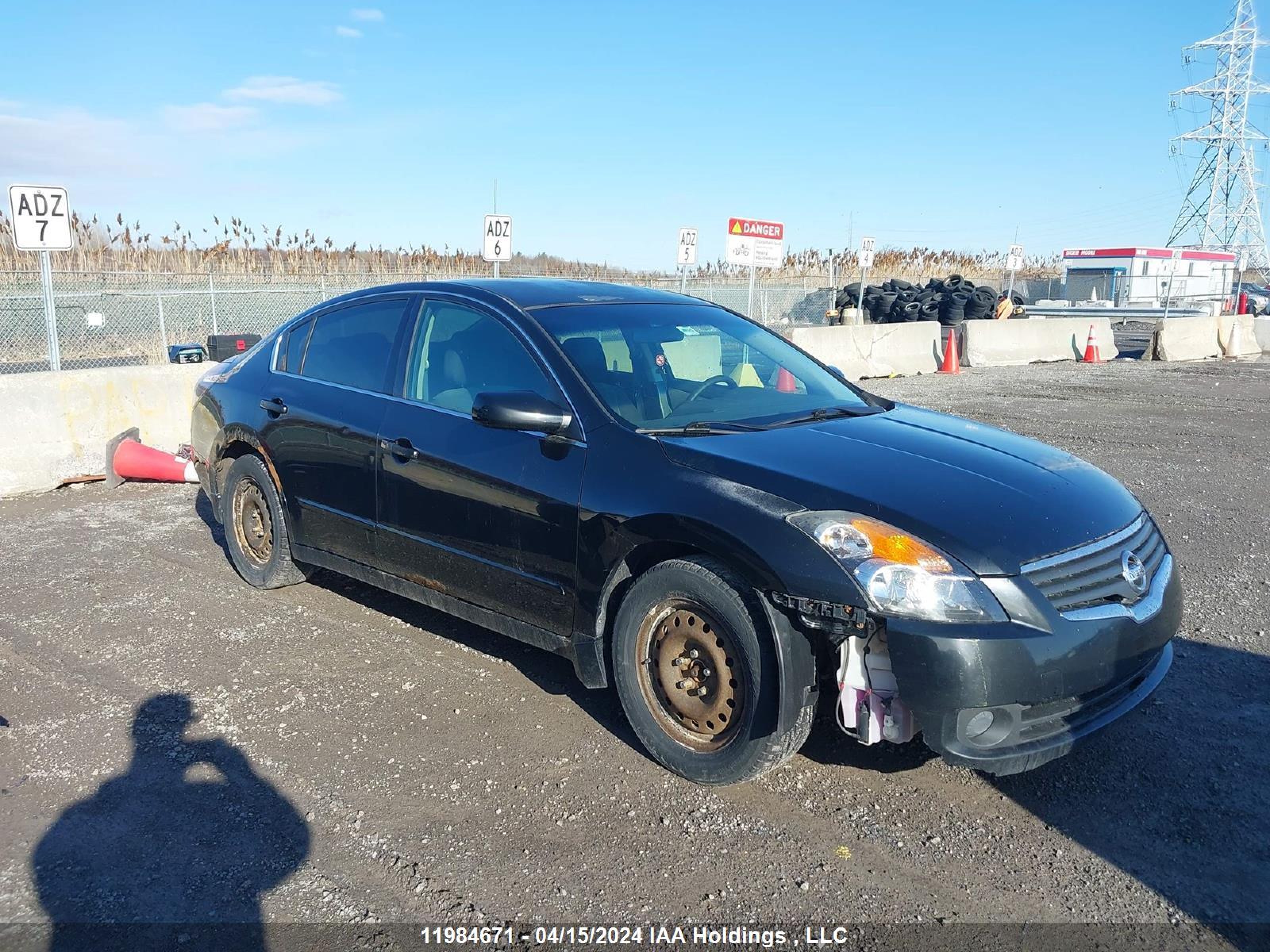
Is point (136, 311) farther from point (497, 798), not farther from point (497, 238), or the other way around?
point (497, 798)

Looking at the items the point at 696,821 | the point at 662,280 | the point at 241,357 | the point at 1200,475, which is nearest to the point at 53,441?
the point at 241,357

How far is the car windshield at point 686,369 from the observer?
13.8 feet

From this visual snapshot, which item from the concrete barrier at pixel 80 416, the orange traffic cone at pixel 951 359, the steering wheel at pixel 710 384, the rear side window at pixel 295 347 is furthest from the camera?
the orange traffic cone at pixel 951 359

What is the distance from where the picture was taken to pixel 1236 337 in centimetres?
2348

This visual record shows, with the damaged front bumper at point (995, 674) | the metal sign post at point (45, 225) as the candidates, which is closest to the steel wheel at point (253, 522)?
the damaged front bumper at point (995, 674)

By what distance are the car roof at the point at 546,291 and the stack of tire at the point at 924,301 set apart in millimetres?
18829

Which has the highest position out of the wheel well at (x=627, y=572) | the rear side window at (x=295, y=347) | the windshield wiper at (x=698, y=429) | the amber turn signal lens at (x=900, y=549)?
the rear side window at (x=295, y=347)

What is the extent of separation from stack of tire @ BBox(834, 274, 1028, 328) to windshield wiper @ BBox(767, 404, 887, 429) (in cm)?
1906

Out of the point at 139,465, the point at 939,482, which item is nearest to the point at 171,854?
the point at 939,482

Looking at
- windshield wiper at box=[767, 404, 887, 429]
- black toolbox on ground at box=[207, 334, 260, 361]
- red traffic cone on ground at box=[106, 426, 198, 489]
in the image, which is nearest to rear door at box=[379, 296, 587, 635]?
windshield wiper at box=[767, 404, 887, 429]

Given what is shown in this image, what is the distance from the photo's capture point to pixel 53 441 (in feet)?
27.6

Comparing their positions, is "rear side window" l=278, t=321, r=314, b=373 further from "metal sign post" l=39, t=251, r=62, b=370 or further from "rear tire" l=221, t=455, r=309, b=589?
"metal sign post" l=39, t=251, r=62, b=370

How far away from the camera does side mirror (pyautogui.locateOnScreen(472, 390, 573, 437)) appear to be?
3.96 metres

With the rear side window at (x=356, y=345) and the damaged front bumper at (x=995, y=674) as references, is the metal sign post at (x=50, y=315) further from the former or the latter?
the damaged front bumper at (x=995, y=674)
